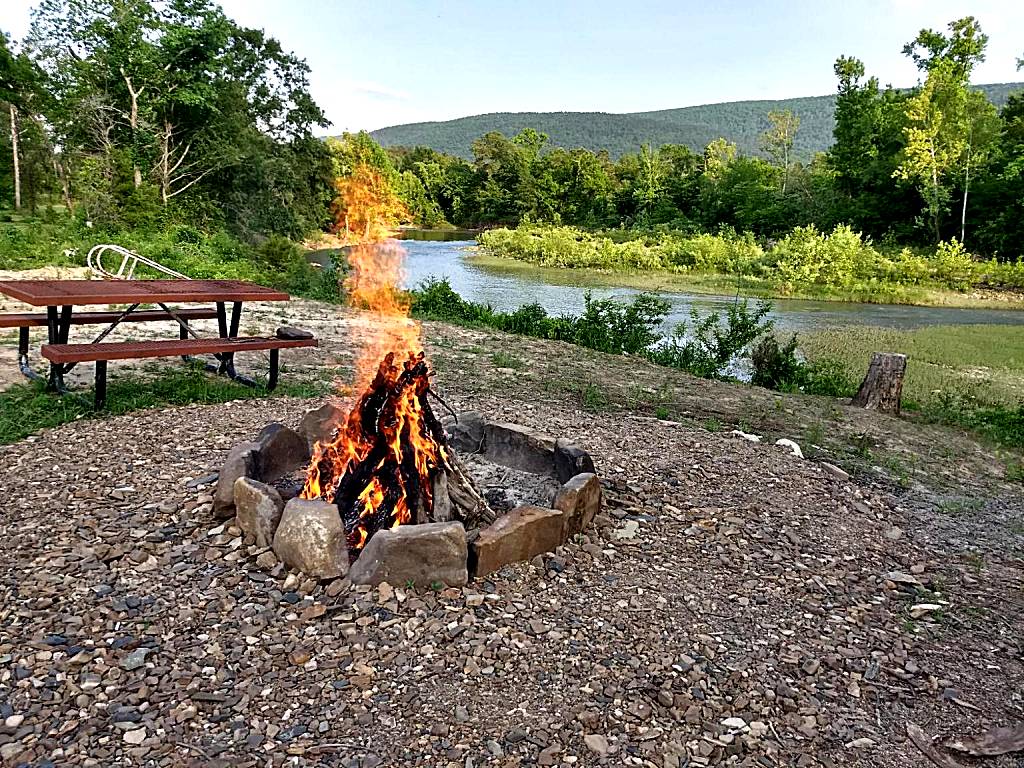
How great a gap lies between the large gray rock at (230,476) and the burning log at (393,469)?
32 centimetres

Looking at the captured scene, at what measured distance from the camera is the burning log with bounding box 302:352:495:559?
133 inches

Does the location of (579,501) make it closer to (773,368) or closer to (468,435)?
(468,435)

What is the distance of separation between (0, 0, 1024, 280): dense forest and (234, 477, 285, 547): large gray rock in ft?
9.08

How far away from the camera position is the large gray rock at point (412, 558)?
2926 mm

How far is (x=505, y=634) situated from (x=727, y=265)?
2589 centimetres

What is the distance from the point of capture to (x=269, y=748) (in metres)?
2.13

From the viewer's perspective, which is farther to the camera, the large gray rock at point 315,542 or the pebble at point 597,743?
the large gray rock at point 315,542

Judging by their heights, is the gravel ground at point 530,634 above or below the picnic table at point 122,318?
below

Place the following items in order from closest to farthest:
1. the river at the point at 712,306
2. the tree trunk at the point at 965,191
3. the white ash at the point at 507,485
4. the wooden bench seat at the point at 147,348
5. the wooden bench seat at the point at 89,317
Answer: the white ash at the point at 507,485, the wooden bench seat at the point at 147,348, the wooden bench seat at the point at 89,317, the river at the point at 712,306, the tree trunk at the point at 965,191

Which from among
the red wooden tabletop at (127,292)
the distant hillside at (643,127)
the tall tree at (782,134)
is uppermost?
the distant hillside at (643,127)

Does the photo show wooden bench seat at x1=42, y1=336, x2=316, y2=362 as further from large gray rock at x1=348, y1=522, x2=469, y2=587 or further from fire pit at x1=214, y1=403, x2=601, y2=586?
large gray rock at x1=348, y1=522, x2=469, y2=587

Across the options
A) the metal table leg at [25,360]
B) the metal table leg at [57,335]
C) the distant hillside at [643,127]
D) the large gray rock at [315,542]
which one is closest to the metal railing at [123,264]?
the metal table leg at [25,360]

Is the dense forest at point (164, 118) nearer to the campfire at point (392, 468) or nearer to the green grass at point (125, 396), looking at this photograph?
the green grass at point (125, 396)

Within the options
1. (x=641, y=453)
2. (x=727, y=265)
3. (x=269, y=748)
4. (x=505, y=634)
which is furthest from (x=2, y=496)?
(x=727, y=265)
